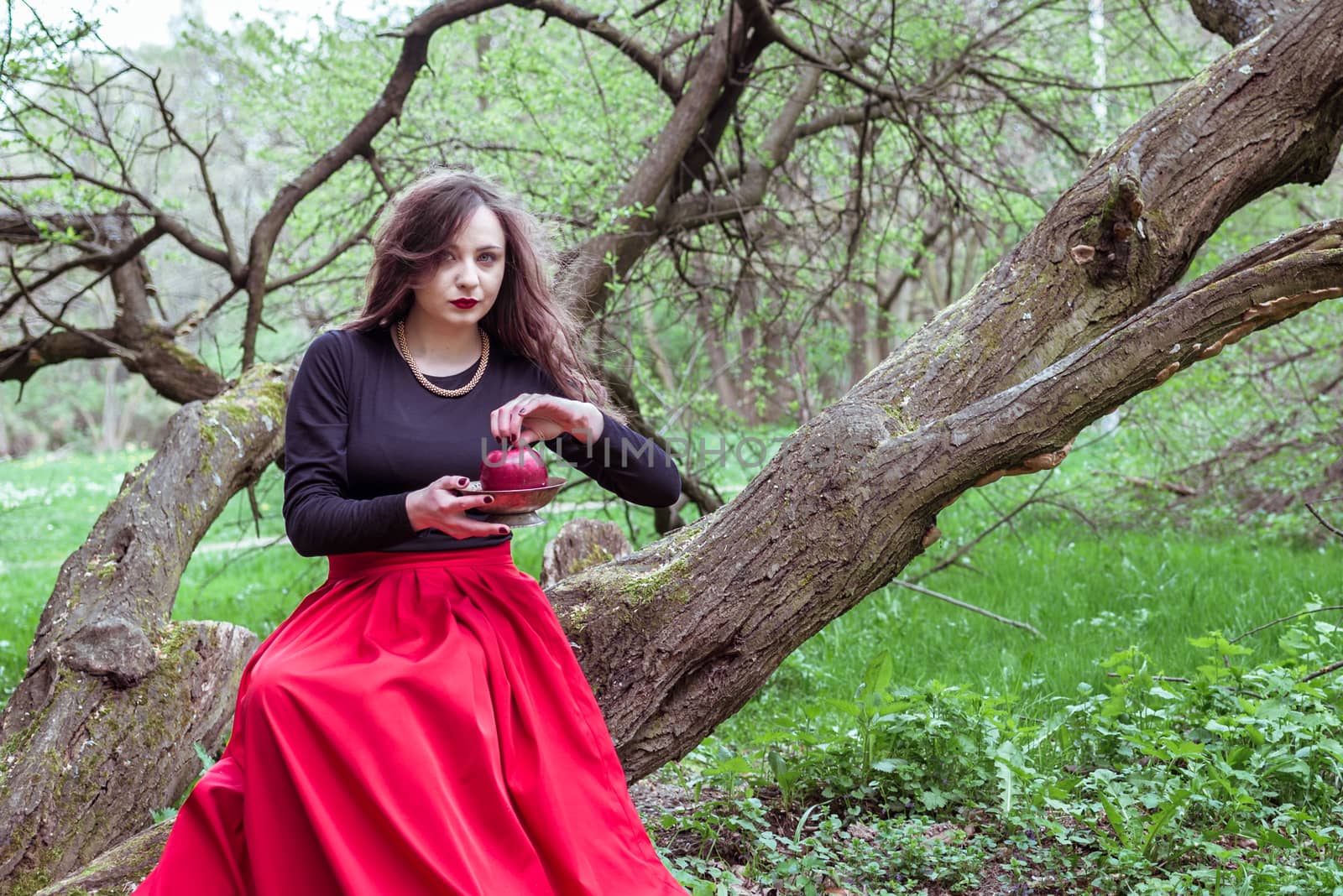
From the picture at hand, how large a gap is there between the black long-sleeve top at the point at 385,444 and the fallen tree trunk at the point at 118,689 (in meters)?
1.04

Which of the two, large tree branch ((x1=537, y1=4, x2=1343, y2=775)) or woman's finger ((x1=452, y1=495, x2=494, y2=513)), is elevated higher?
woman's finger ((x1=452, y1=495, x2=494, y2=513))

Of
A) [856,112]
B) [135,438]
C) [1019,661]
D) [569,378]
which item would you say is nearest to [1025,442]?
[569,378]

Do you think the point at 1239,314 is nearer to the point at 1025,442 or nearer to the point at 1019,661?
the point at 1025,442

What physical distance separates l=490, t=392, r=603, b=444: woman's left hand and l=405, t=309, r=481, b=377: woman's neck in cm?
23

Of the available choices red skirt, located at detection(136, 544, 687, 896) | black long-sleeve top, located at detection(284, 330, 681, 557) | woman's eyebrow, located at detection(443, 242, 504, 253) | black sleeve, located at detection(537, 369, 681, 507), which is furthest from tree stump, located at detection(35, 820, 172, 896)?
woman's eyebrow, located at detection(443, 242, 504, 253)

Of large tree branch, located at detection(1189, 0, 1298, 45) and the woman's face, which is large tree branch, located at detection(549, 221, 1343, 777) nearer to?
the woman's face

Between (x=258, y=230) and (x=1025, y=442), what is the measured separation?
3619 mm

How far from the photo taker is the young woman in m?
1.96

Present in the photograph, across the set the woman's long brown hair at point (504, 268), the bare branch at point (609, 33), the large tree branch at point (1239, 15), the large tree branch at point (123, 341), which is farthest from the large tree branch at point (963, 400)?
the large tree branch at point (123, 341)

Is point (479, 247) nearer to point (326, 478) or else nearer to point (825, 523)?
point (326, 478)

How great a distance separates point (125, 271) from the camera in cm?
529

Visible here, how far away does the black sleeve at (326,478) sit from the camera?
2.22 m

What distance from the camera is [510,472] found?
6.91 ft

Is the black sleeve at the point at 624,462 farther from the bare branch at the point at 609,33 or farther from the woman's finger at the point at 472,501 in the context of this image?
the bare branch at the point at 609,33
